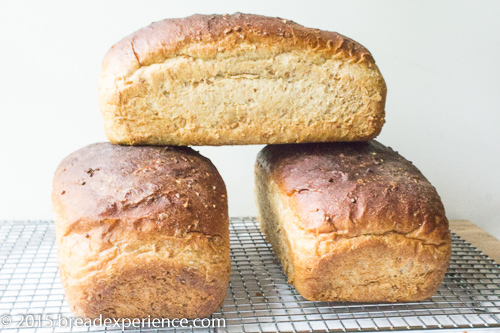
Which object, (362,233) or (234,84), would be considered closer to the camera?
(362,233)

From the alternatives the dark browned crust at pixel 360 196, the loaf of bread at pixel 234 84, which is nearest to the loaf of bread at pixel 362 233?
the dark browned crust at pixel 360 196

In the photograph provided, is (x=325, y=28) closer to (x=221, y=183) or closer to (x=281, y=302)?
(x=221, y=183)

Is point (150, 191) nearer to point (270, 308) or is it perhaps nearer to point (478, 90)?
point (270, 308)

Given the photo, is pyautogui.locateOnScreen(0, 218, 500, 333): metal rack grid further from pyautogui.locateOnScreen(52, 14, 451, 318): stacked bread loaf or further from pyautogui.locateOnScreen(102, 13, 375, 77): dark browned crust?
pyautogui.locateOnScreen(102, 13, 375, 77): dark browned crust

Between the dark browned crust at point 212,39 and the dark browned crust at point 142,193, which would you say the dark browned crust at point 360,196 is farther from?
the dark browned crust at point 212,39

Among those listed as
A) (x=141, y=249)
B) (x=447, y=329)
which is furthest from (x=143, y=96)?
(x=447, y=329)

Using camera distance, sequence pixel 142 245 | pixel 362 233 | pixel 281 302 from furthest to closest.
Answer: pixel 281 302 < pixel 362 233 < pixel 142 245

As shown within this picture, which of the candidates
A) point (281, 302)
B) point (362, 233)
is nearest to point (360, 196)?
point (362, 233)
